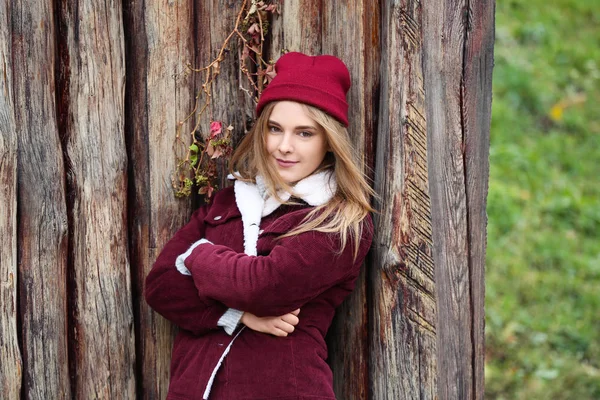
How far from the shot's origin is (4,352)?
9.94 feet

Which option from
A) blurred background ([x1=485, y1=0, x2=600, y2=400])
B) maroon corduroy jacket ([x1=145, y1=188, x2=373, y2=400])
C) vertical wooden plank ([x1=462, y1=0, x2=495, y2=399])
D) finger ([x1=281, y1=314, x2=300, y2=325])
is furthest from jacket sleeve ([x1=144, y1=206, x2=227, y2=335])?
blurred background ([x1=485, y1=0, x2=600, y2=400])

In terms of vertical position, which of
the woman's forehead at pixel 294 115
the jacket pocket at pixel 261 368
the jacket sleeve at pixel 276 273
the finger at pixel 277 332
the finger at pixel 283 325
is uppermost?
the woman's forehead at pixel 294 115

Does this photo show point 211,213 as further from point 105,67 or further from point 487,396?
point 487,396

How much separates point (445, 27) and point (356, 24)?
1.10ft

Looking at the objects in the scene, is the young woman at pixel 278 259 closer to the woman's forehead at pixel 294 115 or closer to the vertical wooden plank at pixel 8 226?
the woman's forehead at pixel 294 115

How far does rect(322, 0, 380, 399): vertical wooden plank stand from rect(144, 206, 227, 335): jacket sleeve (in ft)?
1.88

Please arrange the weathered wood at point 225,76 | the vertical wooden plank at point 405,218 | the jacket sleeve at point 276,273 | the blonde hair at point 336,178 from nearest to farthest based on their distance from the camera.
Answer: the jacket sleeve at point 276,273 < the blonde hair at point 336,178 < the vertical wooden plank at point 405,218 < the weathered wood at point 225,76

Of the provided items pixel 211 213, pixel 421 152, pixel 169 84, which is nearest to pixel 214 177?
Answer: pixel 211 213

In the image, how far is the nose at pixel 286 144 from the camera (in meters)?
2.95

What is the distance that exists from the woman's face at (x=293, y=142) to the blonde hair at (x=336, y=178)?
0.02m

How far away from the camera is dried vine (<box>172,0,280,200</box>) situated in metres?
3.20

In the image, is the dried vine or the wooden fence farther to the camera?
the dried vine

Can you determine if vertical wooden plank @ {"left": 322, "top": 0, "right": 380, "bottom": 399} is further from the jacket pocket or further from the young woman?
the jacket pocket

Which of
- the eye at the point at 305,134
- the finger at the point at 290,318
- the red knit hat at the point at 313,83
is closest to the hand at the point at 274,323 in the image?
the finger at the point at 290,318
